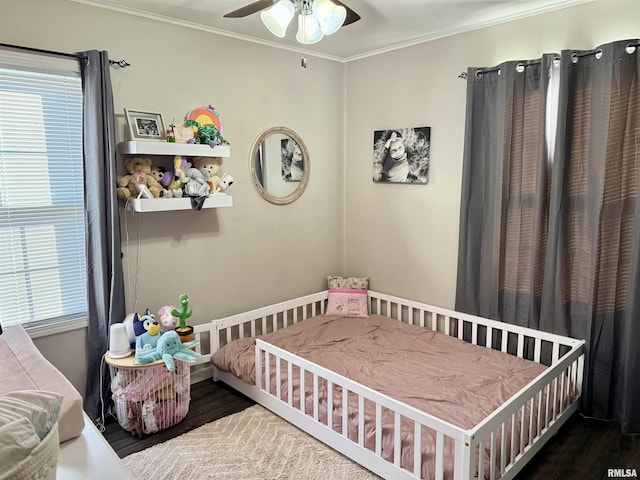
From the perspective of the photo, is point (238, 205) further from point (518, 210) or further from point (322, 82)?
point (518, 210)

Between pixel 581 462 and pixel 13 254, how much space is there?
3130 millimetres

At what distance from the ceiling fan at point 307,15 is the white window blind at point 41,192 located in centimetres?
113

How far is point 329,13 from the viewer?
2.02 metres

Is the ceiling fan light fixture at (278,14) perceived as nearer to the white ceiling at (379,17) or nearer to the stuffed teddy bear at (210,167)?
the white ceiling at (379,17)

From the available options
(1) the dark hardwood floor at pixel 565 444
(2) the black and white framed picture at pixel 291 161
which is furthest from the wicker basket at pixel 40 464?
(2) the black and white framed picture at pixel 291 161

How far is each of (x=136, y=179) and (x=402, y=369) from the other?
194cm

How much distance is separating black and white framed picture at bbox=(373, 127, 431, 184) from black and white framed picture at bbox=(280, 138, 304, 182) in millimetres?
610

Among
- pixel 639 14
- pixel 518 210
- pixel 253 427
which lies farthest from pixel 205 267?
pixel 639 14

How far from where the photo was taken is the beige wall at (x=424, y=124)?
2766mm

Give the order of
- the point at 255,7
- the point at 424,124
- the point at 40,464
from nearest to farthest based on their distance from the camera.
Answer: the point at 40,464, the point at 255,7, the point at 424,124

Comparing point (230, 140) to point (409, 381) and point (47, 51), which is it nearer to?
point (47, 51)

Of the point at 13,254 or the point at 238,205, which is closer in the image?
the point at 13,254

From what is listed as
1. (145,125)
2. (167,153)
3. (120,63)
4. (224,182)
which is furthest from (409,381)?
(120,63)

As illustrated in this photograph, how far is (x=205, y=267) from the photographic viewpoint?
3.23 meters
